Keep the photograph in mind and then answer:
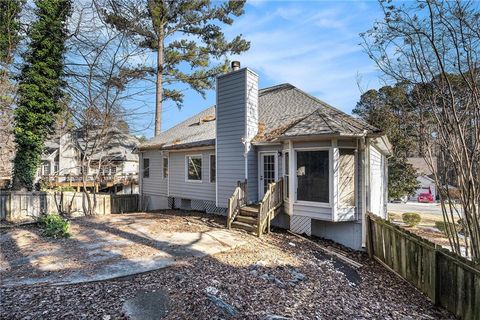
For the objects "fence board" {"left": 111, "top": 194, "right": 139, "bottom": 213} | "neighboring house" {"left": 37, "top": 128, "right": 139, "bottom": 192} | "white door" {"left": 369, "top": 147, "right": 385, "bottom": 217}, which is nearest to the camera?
"white door" {"left": 369, "top": 147, "right": 385, "bottom": 217}

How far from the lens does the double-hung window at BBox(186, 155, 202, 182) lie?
41.6ft

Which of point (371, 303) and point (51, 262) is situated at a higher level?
point (51, 262)

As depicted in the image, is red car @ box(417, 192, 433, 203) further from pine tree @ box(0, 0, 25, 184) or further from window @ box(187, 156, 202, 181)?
pine tree @ box(0, 0, 25, 184)

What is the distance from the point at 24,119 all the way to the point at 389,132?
23.7 meters

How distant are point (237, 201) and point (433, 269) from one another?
5800 millimetres

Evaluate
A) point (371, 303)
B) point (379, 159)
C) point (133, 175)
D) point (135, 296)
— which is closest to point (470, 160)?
point (371, 303)

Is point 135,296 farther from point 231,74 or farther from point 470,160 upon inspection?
point 231,74

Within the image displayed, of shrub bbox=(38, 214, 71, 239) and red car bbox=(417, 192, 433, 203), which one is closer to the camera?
shrub bbox=(38, 214, 71, 239)

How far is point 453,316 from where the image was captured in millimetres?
4750

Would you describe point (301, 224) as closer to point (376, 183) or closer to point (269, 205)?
point (269, 205)

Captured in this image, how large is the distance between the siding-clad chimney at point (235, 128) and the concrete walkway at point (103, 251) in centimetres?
237

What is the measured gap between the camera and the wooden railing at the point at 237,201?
29.6 feet

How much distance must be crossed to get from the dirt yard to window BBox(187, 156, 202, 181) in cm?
639

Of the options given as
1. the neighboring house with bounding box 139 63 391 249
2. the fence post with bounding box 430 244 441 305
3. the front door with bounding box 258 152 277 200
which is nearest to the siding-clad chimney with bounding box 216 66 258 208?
the neighboring house with bounding box 139 63 391 249
